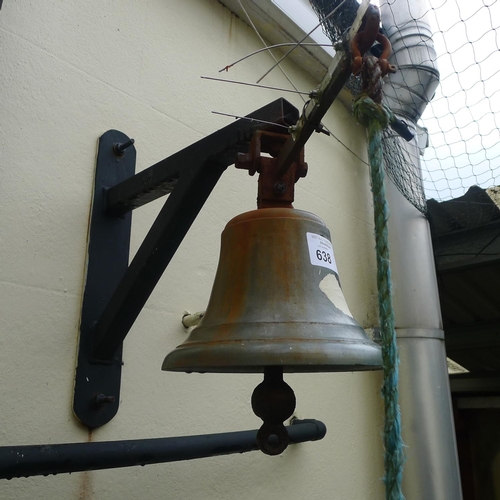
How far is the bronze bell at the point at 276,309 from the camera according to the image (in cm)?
41

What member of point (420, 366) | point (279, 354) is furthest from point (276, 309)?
point (420, 366)

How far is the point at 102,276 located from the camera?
722 millimetres

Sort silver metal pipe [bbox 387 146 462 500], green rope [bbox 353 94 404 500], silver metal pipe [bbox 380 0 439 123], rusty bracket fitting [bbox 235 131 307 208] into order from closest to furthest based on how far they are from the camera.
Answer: green rope [bbox 353 94 404 500]
rusty bracket fitting [bbox 235 131 307 208]
silver metal pipe [bbox 387 146 462 500]
silver metal pipe [bbox 380 0 439 123]

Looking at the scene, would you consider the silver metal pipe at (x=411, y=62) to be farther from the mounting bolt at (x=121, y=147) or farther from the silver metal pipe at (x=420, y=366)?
the mounting bolt at (x=121, y=147)

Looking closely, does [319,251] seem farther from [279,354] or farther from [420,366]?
[420,366]

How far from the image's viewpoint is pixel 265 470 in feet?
2.94

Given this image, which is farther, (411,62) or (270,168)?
(411,62)

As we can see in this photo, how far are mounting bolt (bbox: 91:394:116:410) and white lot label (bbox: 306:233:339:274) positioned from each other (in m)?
0.36

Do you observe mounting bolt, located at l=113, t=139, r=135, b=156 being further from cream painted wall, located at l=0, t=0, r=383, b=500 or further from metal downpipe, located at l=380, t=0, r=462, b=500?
metal downpipe, located at l=380, t=0, r=462, b=500

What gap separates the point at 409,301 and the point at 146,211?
0.75 meters

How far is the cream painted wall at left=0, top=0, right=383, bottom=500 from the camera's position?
0.65 meters

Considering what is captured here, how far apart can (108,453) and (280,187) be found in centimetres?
36

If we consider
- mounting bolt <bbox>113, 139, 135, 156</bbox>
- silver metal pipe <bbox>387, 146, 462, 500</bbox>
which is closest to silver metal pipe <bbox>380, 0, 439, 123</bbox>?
silver metal pipe <bbox>387, 146, 462, 500</bbox>

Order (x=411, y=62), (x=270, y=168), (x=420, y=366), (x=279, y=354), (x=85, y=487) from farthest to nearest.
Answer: (x=411, y=62) → (x=420, y=366) → (x=85, y=487) → (x=270, y=168) → (x=279, y=354)
